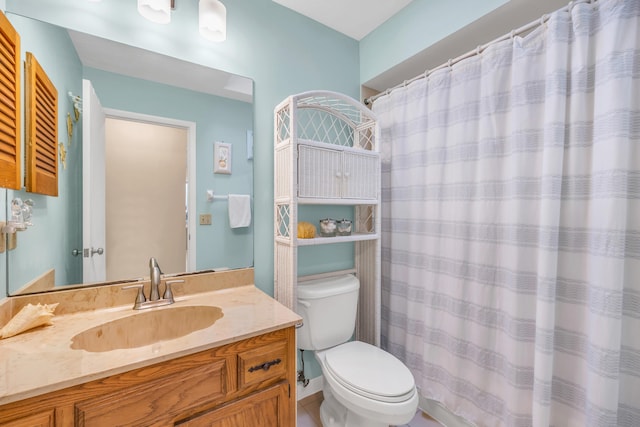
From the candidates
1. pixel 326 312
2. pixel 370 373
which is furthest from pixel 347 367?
pixel 326 312

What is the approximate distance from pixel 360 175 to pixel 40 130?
1482mm

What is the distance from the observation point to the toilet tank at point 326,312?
1539 mm

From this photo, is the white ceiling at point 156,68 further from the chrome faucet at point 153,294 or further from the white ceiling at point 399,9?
the chrome faucet at point 153,294

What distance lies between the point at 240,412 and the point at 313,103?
5.28ft

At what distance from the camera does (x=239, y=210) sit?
1.54m

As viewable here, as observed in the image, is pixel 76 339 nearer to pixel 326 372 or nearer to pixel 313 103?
pixel 326 372

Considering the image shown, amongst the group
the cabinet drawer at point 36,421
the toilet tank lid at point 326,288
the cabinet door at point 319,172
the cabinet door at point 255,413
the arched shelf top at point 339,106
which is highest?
the arched shelf top at point 339,106

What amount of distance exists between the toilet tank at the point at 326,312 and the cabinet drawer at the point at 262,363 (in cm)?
45

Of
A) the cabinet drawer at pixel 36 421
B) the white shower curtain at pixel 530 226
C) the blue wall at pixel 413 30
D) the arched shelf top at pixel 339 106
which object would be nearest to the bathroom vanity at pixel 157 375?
the cabinet drawer at pixel 36 421

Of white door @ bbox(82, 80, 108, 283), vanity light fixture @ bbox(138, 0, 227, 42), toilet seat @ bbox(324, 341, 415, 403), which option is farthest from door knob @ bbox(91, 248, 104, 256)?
toilet seat @ bbox(324, 341, 415, 403)

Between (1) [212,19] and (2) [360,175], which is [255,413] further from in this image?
(1) [212,19]

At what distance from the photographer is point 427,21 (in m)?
1.60

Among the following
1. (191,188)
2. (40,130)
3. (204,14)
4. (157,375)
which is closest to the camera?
(157,375)

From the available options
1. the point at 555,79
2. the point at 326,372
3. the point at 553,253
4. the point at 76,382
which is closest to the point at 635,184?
the point at 553,253
